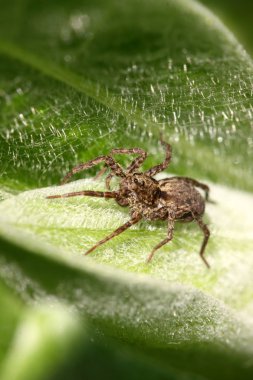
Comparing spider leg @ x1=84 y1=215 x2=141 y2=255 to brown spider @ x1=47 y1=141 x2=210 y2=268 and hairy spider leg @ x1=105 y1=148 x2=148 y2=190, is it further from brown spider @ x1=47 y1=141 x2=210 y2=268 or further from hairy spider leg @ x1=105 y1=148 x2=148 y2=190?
hairy spider leg @ x1=105 y1=148 x2=148 y2=190

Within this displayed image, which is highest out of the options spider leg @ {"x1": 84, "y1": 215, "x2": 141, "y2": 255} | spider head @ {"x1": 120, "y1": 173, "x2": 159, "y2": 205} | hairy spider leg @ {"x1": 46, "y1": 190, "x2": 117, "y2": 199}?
hairy spider leg @ {"x1": 46, "y1": 190, "x2": 117, "y2": 199}

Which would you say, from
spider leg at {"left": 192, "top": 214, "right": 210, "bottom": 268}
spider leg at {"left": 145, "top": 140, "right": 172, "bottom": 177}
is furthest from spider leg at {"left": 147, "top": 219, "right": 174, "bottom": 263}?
spider leg at {"left": 145, "top": 140, "right": 172, "bottom": 177}

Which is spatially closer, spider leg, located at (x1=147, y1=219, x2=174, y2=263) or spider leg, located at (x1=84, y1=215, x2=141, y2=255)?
spider leg, located at (x1=84, y1=215, x2=141, y2=255)

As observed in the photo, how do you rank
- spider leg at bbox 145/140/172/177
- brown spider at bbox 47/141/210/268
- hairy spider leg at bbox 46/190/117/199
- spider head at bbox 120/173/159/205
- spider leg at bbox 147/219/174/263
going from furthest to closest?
1. spider head at bbox 120/173/159/205
2. spider leg at bbox 145/140/172/177
3. brown spider at bbox 47/141/210/268
4. spider leg at bbox 147/219/174/263
5. hairy spider leg at bbox 46/190/117/199

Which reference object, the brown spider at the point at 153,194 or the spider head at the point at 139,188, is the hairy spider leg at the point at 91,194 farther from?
the spider head at the point at 139,188

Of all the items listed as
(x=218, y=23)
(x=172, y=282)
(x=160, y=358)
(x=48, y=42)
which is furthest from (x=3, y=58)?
(x=160, y=358)

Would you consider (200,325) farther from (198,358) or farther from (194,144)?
(194,144)
